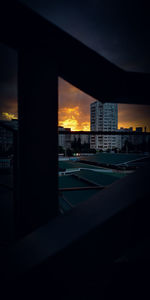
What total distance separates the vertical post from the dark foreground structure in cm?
1

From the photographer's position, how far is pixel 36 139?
4.76 feet

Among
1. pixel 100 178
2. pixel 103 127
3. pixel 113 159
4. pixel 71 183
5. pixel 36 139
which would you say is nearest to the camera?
pixel 36 139

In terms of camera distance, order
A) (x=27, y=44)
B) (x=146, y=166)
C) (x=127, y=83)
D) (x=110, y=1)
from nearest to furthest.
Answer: (x=146, y=166), (x=127, y=83), (x=27, y=44), (x=110, y=1)

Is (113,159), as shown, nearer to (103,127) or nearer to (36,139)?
(103,127)

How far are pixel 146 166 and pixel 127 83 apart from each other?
3.01 ft

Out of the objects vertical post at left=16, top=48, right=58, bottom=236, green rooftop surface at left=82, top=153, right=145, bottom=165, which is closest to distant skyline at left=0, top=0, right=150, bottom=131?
vertical post at left=16, top=48, right=58, bottom=236

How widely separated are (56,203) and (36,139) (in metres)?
0.77

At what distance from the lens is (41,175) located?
147 centimetres

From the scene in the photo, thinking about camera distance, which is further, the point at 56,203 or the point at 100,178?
the point at 100,178

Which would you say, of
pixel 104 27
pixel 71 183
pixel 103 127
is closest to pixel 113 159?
pixel 71 183

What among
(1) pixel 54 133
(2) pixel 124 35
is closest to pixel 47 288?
(1) pixel 54 133

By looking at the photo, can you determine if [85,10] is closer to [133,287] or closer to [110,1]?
[110,1]

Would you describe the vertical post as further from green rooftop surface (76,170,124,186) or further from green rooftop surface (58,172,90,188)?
green rooftop surface (76,170,124,186)

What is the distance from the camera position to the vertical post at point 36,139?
1440mm
